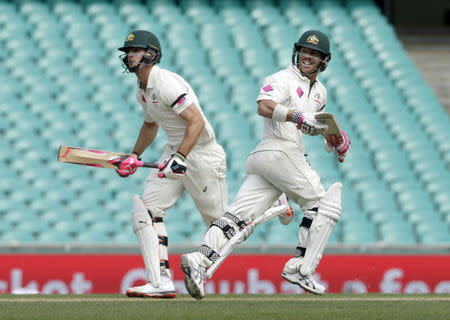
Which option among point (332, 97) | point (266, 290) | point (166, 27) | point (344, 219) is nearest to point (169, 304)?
point (266, 290)

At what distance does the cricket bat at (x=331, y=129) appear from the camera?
609cm

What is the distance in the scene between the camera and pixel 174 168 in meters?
6.10

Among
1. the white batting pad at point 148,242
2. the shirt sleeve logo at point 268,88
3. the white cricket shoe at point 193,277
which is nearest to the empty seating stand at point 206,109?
the white batting pad at point 148,242

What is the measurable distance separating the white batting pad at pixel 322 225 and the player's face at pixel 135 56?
1.35 m

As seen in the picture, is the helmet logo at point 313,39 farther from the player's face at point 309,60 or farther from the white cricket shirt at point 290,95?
the white cricket shirt at point 290,95

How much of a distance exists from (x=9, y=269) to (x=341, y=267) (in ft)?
8.69

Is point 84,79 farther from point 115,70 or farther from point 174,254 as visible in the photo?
point 174,254

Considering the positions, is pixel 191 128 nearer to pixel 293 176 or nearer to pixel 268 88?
pixel 268 88

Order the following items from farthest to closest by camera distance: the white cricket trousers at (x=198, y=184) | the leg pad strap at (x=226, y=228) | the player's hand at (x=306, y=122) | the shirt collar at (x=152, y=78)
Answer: the white cricket trousers at (x=198, y=184) < the shirt collar at (x=152, y=78) < the leg pad strap at (x=226, y=228) < the player's hand at (x=306, y=122)

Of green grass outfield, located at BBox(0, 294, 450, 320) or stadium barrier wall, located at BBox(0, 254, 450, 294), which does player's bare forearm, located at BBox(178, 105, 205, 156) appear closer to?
green grass outfield, located at BBox(0, 294, 450, 320)

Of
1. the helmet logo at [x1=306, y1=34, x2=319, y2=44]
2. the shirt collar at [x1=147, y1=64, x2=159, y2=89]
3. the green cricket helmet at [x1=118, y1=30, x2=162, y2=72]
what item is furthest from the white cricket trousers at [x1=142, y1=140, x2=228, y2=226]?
the helmet logo at [x1=306, y1=34, x2=319, y2=44]

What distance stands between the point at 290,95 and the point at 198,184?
817 millimetres

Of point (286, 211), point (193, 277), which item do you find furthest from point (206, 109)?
point (193, 277)

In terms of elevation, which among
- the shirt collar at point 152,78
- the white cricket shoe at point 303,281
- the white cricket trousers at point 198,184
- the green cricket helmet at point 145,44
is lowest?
the white cricket shoe at point 303,281
